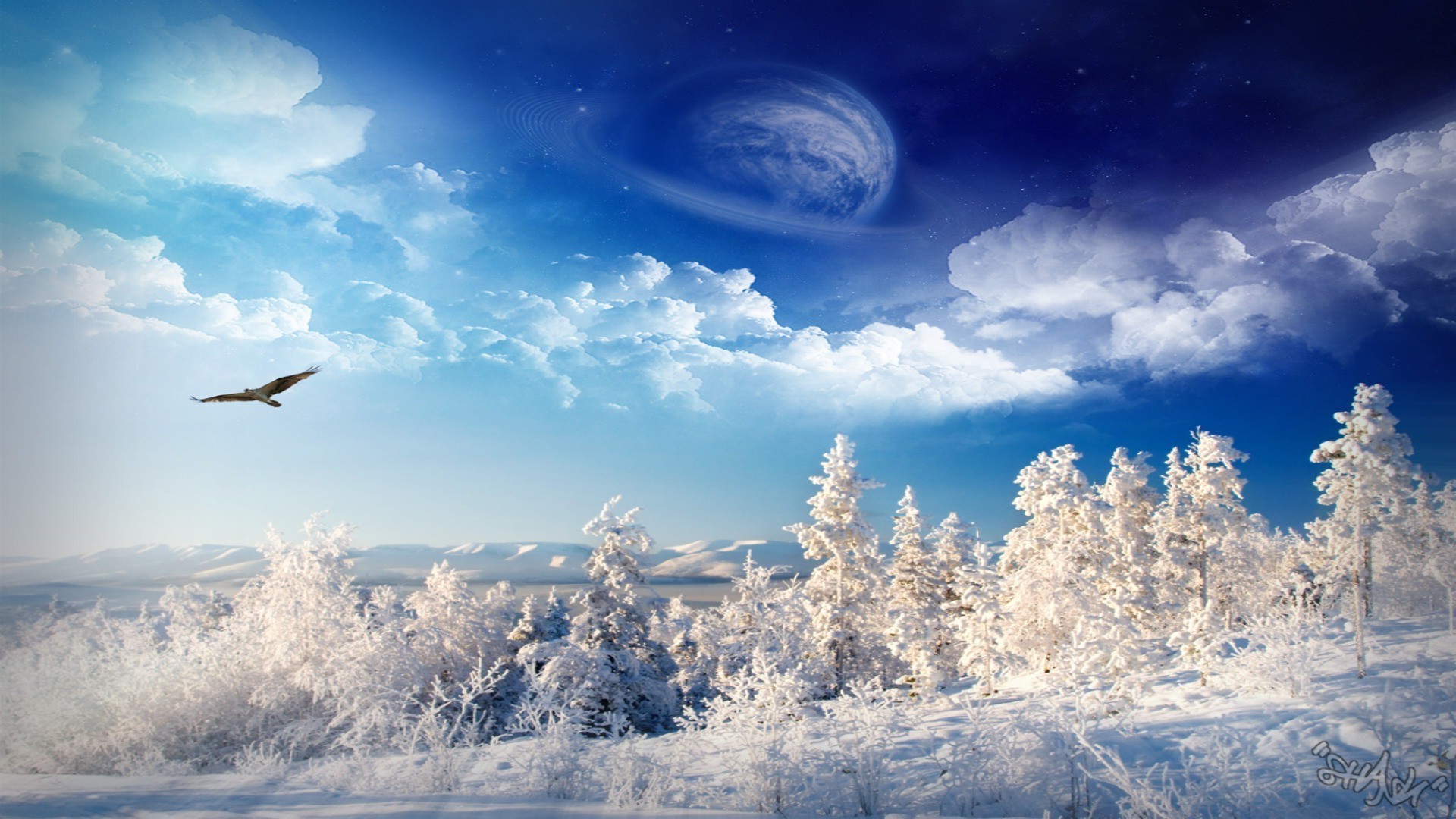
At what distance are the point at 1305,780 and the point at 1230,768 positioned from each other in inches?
76.1

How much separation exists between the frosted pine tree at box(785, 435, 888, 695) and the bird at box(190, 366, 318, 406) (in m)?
16.6

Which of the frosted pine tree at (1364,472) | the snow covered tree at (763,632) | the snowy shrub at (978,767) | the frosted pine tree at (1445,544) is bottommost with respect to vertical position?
the snow covered tree at (763,632)

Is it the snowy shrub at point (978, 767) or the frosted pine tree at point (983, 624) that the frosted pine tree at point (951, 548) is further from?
the snowy shrub at point (978, 767)

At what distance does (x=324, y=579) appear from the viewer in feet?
52.3

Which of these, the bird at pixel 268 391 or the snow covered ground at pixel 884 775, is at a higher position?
the bird at pixel 268 391

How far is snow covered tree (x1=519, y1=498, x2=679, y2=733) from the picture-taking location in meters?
18.1

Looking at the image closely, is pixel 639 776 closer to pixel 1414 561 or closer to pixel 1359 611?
pixel 1359 611

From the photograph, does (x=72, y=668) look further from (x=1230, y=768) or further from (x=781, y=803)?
(x=1230, y=768)

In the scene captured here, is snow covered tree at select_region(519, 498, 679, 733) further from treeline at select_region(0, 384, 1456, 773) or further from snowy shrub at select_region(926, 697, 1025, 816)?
snowy shrub at select_region(926, 697, 1025, 816)

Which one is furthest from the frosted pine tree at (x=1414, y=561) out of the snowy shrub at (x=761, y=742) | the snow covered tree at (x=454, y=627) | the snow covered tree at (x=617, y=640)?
the snow covered tree at (x=454, y=627)

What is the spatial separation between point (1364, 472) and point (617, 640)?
1898 cm

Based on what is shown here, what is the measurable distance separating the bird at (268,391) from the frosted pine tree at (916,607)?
19049 millimetres

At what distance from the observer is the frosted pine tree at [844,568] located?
1998cm

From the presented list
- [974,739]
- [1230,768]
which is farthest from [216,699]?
[1230,768]
